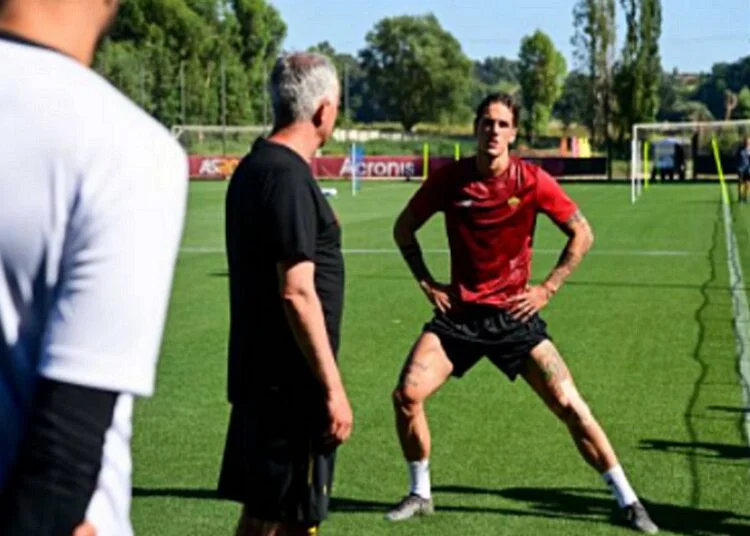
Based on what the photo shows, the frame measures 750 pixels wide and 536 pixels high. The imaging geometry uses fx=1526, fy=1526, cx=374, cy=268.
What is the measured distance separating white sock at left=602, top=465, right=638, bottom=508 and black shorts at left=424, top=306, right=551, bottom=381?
2.20 feet

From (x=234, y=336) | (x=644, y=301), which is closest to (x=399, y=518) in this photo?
(x=234, y=336)

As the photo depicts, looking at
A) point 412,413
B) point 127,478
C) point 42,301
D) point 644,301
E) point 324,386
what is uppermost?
point 42,301

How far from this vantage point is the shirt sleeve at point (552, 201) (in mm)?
7605

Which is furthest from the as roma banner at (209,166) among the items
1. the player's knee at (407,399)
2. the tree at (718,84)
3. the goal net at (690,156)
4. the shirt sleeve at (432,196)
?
the tree at (718,84)

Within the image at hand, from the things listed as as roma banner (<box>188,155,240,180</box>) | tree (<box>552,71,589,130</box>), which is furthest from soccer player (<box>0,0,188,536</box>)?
tree (<box>552,71,589,130</box>)

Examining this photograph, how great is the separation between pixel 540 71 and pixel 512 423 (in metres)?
114

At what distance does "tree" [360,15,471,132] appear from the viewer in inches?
4911

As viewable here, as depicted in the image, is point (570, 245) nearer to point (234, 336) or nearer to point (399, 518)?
point (399, 518)

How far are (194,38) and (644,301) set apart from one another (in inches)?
3169

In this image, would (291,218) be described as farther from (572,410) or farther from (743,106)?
(743,106)

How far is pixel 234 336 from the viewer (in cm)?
491

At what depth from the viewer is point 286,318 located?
470 centimetres

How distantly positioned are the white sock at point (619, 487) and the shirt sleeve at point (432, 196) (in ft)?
5.09

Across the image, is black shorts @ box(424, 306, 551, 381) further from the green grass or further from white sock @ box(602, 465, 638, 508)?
the green grass
